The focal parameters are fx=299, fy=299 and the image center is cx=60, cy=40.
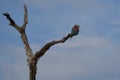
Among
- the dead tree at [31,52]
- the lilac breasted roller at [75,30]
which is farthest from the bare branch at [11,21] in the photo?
the lilac breasted roller at [75,30]

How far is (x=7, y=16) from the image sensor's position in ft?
53.9

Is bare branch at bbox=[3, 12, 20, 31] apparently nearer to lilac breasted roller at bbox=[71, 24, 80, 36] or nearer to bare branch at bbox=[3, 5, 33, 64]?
bare branch at bbox=[3, 5, 33, 64]

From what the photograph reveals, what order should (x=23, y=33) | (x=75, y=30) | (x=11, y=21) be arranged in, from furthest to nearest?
(x=23, y=33), (x=11, y=21), (x=75, y=30)

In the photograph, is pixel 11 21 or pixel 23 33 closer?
pixel 11 21

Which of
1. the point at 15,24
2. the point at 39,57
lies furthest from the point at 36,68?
the point at 15,24

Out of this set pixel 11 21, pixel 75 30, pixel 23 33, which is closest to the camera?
pixel 75 30

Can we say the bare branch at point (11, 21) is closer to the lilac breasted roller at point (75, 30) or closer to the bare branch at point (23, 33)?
the bare branch at point (23, 33)

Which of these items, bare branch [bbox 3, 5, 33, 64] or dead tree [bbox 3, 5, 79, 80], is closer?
dead tree [bbox 3, 5, 79, 80]

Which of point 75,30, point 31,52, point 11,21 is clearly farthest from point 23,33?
point 75,30

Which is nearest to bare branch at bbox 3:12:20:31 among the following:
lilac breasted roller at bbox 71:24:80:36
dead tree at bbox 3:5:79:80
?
dead tree at bbox 3:5:79:80

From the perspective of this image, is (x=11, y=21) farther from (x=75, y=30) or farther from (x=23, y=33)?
(x=75, y=30)

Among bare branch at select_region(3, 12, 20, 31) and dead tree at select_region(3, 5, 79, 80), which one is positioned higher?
bare branch at select_region(3, 12, 20, 31)

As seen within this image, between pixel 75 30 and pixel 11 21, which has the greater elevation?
pixel 11 21

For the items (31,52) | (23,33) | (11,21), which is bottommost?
(31,52)
